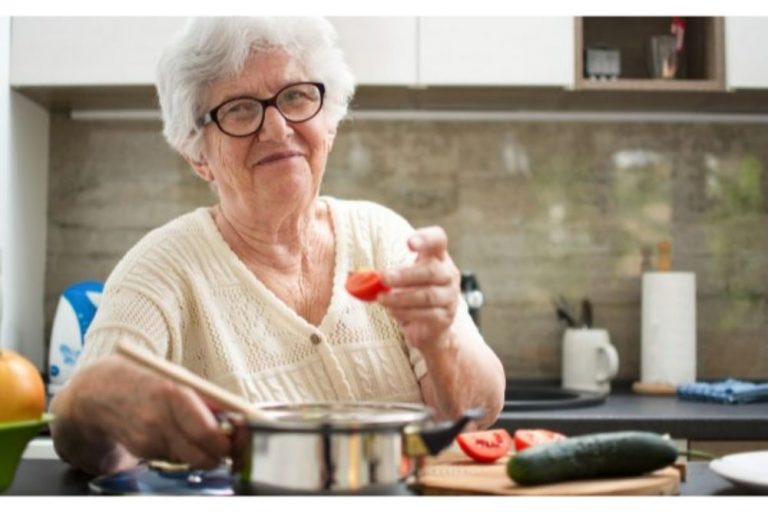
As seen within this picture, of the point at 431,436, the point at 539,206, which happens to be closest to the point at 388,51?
the point at 539,206

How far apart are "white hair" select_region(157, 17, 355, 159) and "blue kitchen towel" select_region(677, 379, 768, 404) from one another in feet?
3.98

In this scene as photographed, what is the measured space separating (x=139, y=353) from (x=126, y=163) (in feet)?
6.41

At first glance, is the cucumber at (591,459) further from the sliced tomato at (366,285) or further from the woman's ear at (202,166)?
the woman's ear at (202,166)

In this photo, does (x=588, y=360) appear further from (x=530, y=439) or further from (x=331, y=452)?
(x=331, y=452)

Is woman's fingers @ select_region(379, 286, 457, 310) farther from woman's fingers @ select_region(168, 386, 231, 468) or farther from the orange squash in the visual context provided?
the orange squash

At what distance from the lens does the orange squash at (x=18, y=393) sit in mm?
949

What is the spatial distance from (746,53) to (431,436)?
6.16 ft

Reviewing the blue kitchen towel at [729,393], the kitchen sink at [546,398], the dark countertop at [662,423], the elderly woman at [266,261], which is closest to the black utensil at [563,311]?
the kitchen sink at [546,398]

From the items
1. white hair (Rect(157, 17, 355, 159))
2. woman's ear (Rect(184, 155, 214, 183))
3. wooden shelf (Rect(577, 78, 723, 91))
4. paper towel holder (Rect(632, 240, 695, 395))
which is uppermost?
wooden shelf (Rect(577, 78, 723, 91))

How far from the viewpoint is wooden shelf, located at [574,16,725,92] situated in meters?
2.37

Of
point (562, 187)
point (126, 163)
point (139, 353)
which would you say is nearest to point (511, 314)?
point (562, 187)

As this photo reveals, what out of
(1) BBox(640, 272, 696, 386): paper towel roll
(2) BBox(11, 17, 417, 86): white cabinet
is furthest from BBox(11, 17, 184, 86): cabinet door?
(1) BBox(640, 272, 696, 386): paper towel roll

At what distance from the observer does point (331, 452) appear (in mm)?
789
